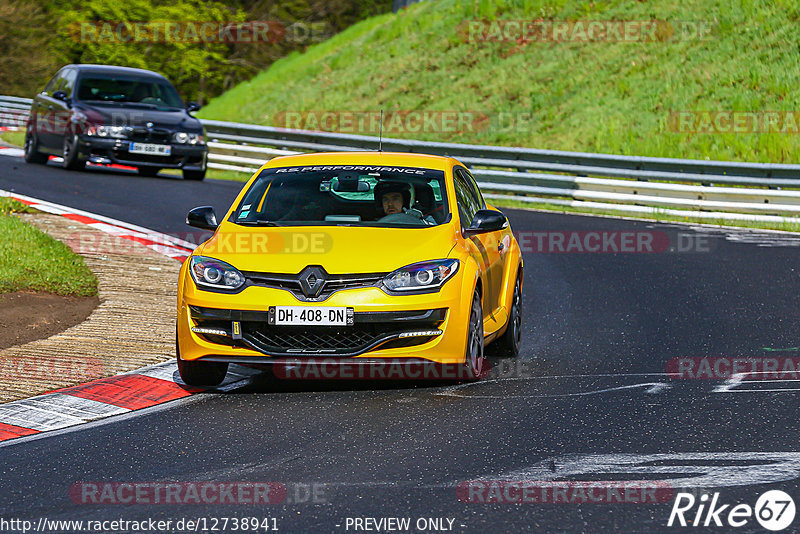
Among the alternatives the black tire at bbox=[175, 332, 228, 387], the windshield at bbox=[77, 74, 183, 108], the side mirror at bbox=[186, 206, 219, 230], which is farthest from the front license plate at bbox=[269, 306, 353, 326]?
the windshield at bbox=[77, 74, 183, 108]

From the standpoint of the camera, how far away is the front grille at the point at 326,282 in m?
7.48

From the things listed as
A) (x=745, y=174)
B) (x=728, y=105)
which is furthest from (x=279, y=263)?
(x=728, y=105)

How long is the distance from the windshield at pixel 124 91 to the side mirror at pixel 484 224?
13620 mm

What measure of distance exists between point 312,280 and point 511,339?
2188 millimetres

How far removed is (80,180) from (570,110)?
1389cm

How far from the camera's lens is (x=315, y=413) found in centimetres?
720

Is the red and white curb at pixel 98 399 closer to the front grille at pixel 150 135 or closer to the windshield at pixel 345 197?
the windshield at pixel 345 197

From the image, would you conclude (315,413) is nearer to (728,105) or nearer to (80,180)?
(80,180)

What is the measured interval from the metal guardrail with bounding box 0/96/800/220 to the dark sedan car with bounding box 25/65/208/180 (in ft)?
11.3

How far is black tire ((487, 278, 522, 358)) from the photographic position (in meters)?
9.13

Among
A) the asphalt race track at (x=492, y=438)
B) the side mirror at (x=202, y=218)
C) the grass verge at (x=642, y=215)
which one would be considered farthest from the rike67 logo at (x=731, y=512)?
the grass verge at (x=642, y=215)

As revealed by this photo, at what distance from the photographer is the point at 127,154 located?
20.3 m

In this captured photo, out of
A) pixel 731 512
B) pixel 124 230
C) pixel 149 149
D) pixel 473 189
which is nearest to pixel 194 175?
pixel 149 149

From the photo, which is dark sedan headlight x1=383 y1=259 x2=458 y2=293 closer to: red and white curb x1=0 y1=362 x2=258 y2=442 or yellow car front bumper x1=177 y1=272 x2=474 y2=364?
yellow car front bumper x1=177 y1=272 x2=474 y2=364
